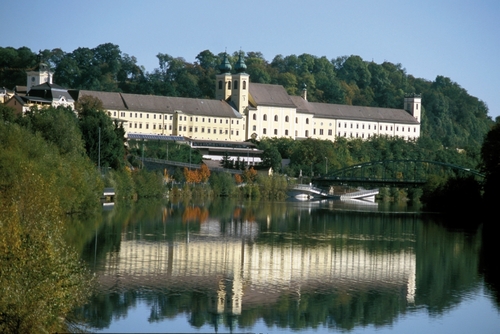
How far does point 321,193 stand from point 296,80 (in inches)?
1784

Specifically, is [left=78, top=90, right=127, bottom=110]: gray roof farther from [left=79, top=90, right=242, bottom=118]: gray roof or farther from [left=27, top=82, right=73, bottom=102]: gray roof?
[left=27, top=82, right=73, bottom=102]: gray roof

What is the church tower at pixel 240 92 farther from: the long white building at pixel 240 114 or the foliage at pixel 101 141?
the foliage at pixel 101 141

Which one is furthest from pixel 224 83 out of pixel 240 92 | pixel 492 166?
pixel 492 166

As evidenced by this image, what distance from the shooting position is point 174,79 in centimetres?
10869

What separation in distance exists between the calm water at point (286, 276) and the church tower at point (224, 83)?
183ft

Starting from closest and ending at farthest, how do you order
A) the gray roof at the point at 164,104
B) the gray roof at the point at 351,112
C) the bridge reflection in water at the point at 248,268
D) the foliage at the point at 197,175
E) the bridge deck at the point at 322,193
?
1. the bridge reflection in water at the point at 248,268
2. the foliage at the point at 197,175
3. the bridge deck at the point at 322,193
4. the gray roof at the point at 164,104
5. the gray roof at the point at 351,112

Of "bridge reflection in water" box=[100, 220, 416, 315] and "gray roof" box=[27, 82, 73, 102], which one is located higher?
"gray roof" box=[27, 82, 73, 102]

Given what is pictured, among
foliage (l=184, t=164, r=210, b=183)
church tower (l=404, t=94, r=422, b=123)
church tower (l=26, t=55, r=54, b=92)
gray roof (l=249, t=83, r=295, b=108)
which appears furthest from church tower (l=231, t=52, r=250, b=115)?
foliage (l=184, t=164, r=210, b=183)

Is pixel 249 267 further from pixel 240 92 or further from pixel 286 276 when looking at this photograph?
pixel 240 92

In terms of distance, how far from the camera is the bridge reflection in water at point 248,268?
2303cm

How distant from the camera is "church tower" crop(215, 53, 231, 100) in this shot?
9662 cm

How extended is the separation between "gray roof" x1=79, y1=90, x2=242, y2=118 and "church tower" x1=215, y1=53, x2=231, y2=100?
2514mm

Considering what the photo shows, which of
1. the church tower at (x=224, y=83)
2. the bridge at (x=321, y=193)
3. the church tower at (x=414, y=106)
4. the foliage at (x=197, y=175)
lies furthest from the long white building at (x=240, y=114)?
the bridge at (x=321, y=193)

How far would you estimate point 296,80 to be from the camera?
114 metres
